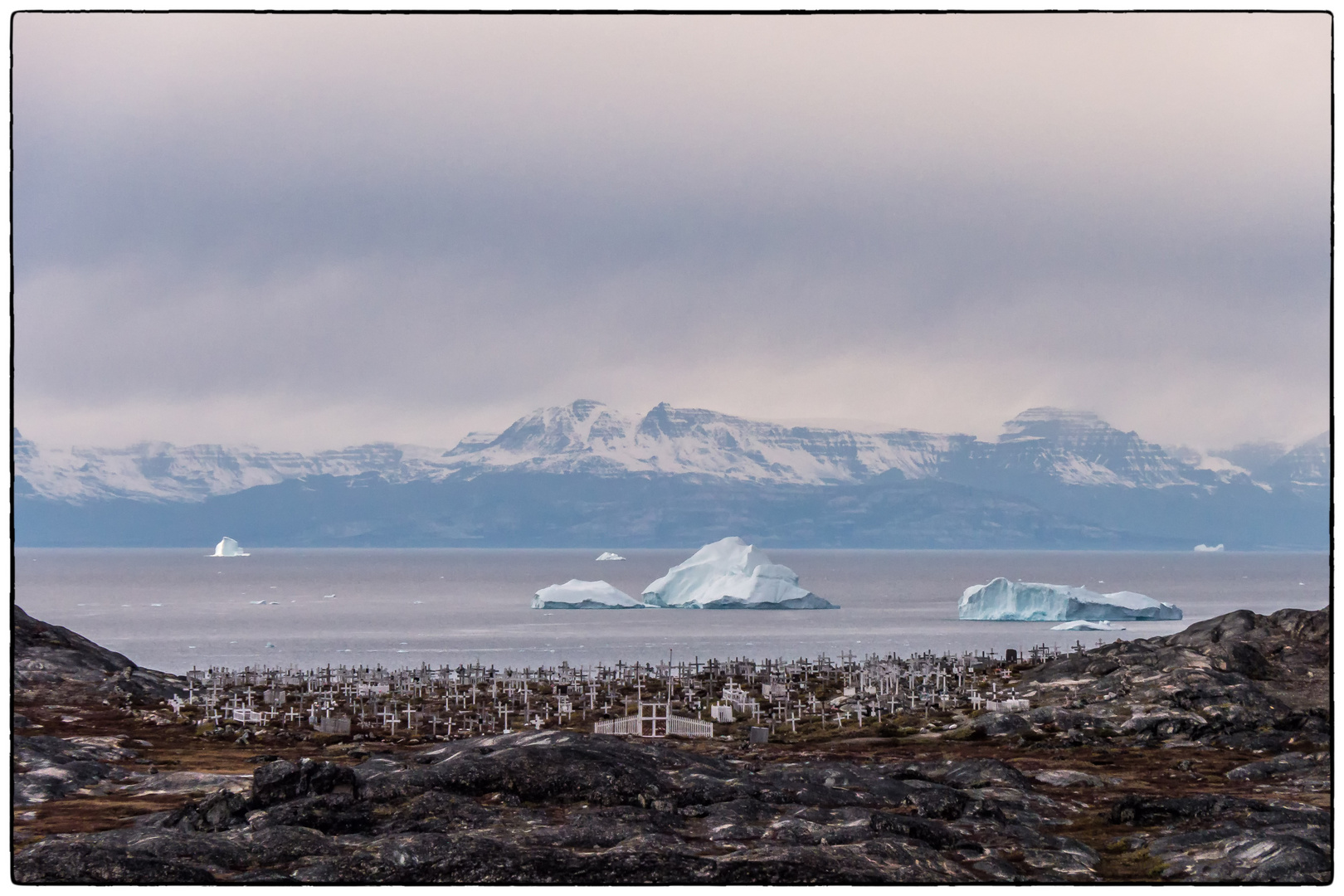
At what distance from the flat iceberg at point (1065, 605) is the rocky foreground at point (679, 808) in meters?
48.3

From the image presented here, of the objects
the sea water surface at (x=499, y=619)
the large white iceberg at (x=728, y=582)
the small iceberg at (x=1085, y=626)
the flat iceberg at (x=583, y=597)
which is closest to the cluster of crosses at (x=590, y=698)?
the sea water surface at (x=499, y=619)

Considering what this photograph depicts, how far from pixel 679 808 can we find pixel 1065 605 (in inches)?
2390

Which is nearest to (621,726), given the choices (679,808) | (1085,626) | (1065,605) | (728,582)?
(679,808)

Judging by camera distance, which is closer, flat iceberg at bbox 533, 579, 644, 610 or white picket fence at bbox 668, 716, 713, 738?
white picket fence at bbox 668, 716, 713, 738

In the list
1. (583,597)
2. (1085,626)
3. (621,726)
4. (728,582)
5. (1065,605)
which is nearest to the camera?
(621,726)

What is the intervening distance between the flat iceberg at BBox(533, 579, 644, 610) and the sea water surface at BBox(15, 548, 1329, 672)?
148 cm

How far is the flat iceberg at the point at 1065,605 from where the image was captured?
7512 centimetres

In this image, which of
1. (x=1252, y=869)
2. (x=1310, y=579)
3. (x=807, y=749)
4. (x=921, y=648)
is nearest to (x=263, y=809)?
(x=807, y=749)

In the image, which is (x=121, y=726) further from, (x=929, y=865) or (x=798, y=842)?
(x=929, y=865)

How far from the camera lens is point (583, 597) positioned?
308 feet

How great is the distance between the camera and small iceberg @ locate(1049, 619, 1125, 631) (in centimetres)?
7575

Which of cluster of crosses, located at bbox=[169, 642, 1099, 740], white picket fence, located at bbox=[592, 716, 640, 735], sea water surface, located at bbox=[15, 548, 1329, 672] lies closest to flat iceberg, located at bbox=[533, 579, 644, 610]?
sea water surface, located at bbox=[15, 548, 1329, 672]

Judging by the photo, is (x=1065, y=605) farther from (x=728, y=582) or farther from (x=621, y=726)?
(x=621, y=726)

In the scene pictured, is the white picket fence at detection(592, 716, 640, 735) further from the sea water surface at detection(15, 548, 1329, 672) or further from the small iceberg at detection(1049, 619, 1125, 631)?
the small iceberg at detection(1049, 619, 1125, 631)
